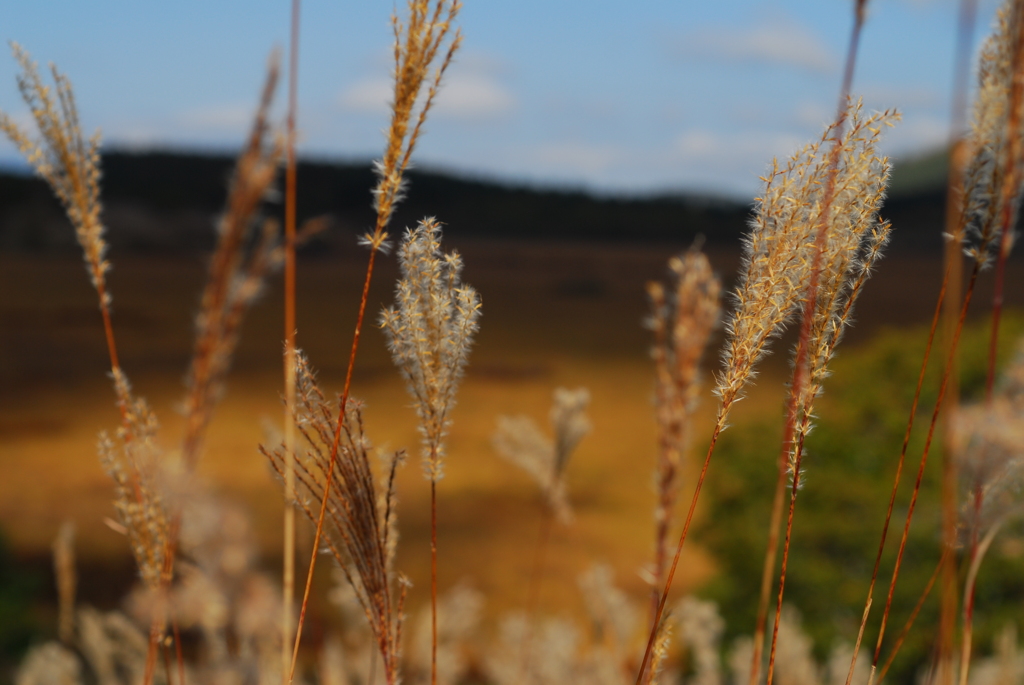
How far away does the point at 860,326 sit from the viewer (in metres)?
17.4

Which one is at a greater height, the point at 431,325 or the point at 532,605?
the point at 431,325

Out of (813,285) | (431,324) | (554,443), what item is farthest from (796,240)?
(554,443)

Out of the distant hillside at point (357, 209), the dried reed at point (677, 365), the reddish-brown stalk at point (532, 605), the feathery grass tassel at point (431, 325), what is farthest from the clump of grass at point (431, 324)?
the distant hillside at point (357, 209)

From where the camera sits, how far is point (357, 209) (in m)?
26.4

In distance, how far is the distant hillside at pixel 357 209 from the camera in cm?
2112

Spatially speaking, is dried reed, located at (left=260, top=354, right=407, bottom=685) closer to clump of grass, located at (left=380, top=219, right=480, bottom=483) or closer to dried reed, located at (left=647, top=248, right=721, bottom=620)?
clump of grass, located at (left=380, top=219, right=480, bottom=483)

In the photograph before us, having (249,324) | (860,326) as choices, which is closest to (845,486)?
(249,324)

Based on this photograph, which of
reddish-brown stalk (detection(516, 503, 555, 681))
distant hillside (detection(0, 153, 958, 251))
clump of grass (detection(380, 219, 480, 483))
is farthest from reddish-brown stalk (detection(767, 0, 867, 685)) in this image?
distant hillside (detection(0, 153, 958, 251))

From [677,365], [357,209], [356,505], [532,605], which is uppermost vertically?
[357,209]

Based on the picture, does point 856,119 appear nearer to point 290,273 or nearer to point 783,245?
point 783,245

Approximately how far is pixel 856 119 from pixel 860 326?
59.1 ft

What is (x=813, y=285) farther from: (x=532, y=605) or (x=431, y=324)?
(x=532, y=605)

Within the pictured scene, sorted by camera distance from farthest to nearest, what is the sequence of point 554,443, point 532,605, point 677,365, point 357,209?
point 357,209 < point 554,443 < point 532,605 < point 677,365

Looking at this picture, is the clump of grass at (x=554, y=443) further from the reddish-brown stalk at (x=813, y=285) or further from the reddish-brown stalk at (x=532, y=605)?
the reddish-brown stalk at (x=813, y=285)
